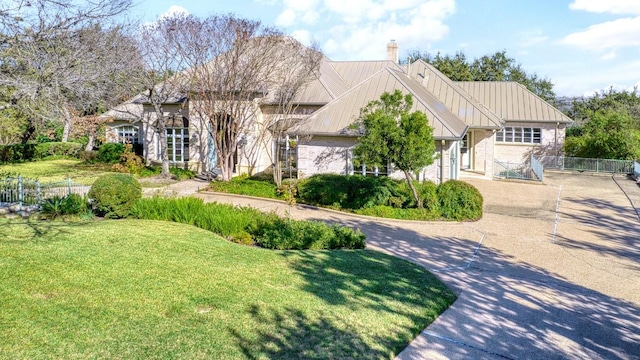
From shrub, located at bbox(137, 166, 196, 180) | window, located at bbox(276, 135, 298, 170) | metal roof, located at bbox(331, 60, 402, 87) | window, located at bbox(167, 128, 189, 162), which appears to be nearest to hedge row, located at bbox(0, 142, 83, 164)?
window, located at bbox(167, 128, 189, 162)

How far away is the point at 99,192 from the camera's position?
1427 centimetres

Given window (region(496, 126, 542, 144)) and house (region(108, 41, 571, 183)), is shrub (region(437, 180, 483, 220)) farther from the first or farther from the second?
window (region(496, 126, 542, 144))

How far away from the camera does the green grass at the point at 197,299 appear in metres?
6.16

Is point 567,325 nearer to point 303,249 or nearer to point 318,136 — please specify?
point 303,249

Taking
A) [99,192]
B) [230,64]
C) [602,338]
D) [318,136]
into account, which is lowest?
[602,338]

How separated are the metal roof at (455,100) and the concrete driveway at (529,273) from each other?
586 centimetres

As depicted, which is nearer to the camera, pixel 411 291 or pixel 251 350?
pixel 251 350

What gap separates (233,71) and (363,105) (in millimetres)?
6385

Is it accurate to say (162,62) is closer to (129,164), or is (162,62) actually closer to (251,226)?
(129,164)

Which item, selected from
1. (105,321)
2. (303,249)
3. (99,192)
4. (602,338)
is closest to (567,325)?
(602,338)

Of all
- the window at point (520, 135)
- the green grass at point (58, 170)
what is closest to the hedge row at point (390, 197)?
the green grass at point (58, 170)

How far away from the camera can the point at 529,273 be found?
1067 centimetres

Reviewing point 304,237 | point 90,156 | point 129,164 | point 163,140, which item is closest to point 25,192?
point 304,237

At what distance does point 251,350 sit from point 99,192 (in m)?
10.2
